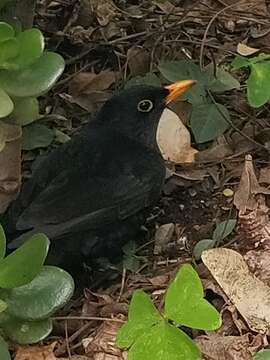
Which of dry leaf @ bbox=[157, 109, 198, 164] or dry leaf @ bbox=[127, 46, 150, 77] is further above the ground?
dry leaf @ bbox=[127, 46, 150, 77]

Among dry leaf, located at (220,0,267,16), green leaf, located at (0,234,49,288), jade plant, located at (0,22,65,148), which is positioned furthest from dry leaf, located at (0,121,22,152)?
dry leaf, located at (220,0,267,16)

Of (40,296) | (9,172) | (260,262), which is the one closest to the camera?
(40,296)

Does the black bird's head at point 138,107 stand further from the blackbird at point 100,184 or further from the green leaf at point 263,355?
the green leaf at point 263,355

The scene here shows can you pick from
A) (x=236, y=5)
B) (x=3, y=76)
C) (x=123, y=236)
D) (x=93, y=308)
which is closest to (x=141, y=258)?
(x=123, y=236)

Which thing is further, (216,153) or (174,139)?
(174,139)

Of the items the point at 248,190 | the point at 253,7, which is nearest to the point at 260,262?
the point at 248,190

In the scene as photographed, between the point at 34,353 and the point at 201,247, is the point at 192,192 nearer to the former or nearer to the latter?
the point at 201,247

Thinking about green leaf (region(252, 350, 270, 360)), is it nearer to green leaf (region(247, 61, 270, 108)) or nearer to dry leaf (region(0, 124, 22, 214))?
green leaf (region(247, 61, 270, 108))
